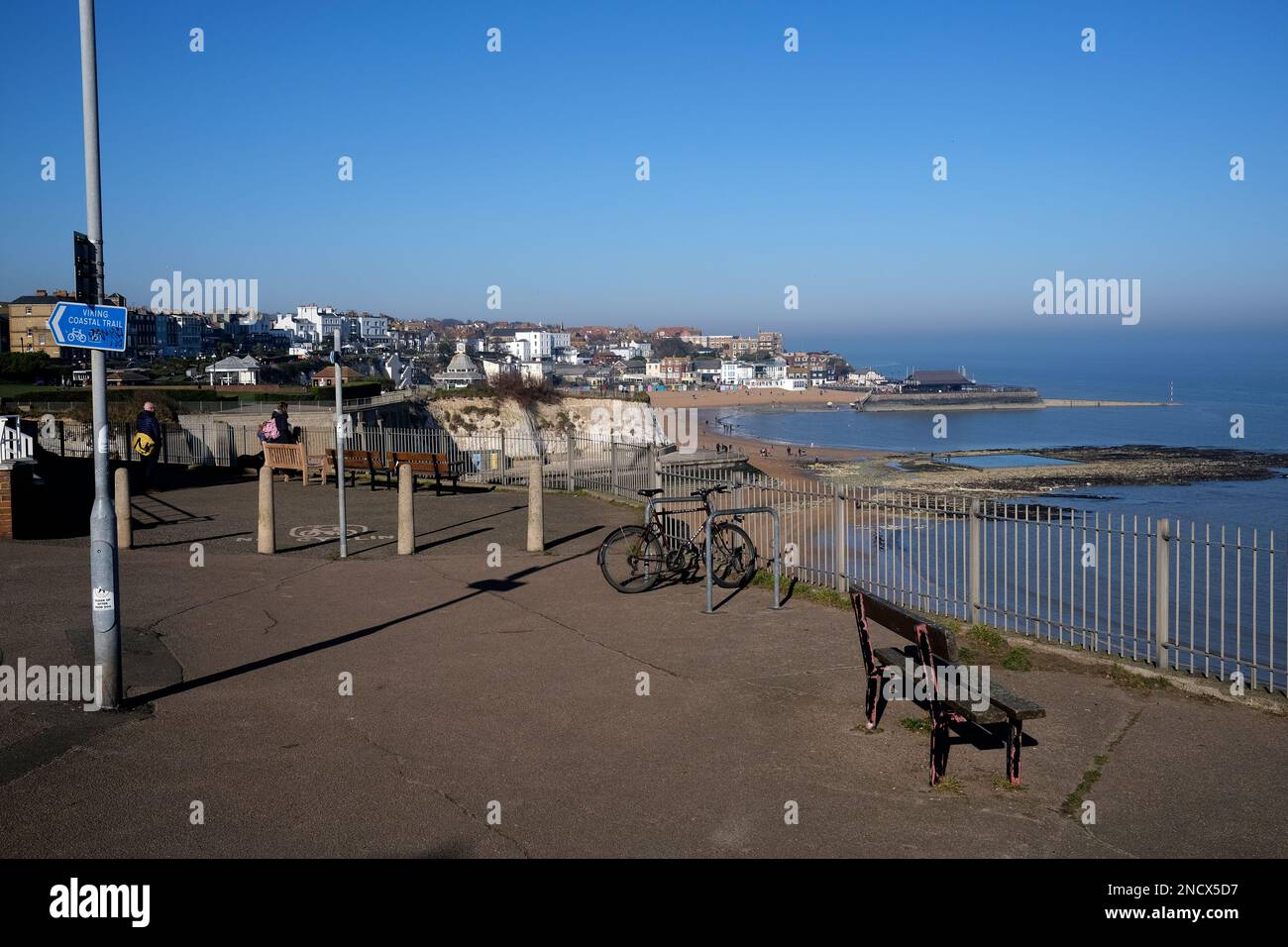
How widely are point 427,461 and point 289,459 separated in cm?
327

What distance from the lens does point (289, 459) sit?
71.8 ft

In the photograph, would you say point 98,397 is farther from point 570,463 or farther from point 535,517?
point 570,463

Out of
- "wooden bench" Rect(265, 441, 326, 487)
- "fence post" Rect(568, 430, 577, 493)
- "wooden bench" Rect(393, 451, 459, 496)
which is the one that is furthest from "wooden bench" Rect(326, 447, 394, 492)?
"fence post" Rect(568, 430, 577, 493)

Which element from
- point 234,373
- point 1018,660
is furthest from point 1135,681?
point 234,373

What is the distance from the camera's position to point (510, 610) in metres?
11.4

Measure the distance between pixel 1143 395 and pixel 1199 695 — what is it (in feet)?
442

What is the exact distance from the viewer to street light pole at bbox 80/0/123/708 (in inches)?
301

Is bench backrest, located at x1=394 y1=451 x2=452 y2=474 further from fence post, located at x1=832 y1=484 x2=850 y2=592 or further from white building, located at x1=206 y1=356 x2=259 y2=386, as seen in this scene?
white building, located at x1=206 y1=356 x2=259 y2=386

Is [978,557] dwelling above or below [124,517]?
below

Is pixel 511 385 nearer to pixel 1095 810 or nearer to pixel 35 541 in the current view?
A: pixel 35 541

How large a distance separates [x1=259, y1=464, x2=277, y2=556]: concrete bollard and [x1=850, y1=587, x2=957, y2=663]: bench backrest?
945 cm
